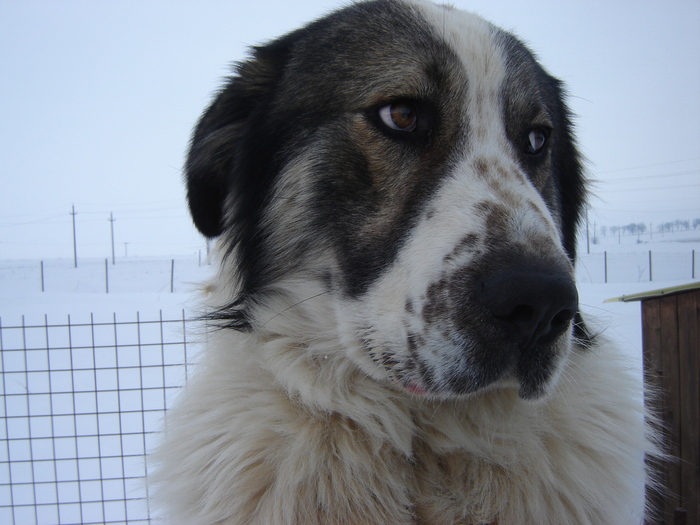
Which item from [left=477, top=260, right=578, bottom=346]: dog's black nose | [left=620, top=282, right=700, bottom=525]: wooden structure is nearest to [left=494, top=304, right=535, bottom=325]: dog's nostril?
[left=477, top=260, right=578, bottom=346]: dog's black nose

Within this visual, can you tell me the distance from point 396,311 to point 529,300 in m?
0.38

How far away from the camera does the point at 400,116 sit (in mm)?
1583

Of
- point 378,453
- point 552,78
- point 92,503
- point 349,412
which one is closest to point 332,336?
point 349,412

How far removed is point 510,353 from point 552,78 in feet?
5.15

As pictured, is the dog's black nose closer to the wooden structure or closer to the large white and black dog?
the large white and black dog

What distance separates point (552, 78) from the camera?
223 cm

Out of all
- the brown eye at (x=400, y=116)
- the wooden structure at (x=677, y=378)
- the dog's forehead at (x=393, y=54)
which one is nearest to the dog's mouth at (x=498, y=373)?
the brown eye at (x=400, y=116)

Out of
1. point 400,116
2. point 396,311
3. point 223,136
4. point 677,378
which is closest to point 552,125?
point 400,116

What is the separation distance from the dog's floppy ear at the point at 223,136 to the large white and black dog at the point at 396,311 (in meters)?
0.01

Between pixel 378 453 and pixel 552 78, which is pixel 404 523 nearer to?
pixel 378 453

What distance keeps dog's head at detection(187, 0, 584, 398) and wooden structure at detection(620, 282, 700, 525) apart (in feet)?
5.98

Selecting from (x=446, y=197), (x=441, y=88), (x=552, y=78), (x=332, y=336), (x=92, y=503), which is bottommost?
(x=92, y=503)

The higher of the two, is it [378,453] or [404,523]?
[378,453]

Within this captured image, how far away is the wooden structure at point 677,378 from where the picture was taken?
3336 mm
